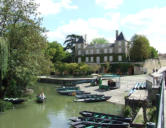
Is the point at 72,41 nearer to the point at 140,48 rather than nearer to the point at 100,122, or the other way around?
the point at 140,48

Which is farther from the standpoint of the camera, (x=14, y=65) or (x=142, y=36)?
(x=142, y=36)

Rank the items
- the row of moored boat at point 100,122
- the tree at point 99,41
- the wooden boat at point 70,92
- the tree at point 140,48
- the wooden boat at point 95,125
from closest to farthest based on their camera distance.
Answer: the wooden boat at point 95,125
the row of moored boat at point 100,122
the wooden boat at point 70,92
the tree at point 140,48
the tree at point 99,41

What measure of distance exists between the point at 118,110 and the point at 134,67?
1301 inches

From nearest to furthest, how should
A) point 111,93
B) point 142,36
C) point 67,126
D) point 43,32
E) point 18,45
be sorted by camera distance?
point 67,126 → point 18,45 → point 43,32 → point 111,93 → point 142,36

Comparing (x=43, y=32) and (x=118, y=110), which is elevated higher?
(x=43, y=32)

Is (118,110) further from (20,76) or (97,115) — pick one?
(20,76)

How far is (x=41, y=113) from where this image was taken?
18.5 metres

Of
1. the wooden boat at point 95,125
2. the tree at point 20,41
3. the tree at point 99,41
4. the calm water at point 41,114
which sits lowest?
the calm water at point 41,114

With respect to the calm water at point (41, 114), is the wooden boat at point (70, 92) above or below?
above

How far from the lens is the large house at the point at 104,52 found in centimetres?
5775

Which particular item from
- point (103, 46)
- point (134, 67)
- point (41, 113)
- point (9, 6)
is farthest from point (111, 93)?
point (103, 46)

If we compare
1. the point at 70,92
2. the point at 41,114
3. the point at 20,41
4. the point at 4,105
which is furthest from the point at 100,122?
the point at 70,92

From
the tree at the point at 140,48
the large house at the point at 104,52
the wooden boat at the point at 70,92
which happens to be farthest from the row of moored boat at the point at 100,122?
the large house at the point at 104,52

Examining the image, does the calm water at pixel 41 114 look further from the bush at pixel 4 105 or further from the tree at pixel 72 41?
the tree at pixel 72 41
